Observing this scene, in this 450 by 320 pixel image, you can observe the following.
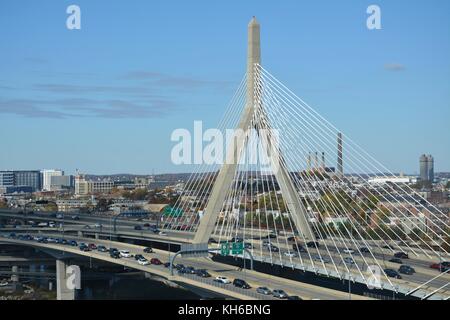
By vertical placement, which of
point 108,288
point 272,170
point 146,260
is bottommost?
point 108,288

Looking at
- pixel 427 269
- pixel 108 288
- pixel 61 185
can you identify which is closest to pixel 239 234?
pixel 108 288

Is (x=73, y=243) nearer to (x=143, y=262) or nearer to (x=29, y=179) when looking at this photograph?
(x=143, y=262)

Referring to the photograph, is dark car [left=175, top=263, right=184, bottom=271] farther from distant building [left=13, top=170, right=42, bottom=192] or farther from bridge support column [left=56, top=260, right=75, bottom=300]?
distant building [left=13, top=170, right=42, bottom=192]

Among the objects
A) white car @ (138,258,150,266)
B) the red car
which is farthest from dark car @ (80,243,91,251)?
the red car

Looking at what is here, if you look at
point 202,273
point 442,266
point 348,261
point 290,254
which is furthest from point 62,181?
point 442,266

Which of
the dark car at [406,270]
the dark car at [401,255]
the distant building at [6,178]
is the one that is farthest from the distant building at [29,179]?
the dark car at [406,270]

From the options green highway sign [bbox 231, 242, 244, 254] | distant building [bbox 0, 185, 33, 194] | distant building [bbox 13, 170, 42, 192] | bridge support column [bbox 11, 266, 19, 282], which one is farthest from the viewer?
distant building [bbox 13, 170, 42, 192]

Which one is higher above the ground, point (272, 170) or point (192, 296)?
point (272, 170)
